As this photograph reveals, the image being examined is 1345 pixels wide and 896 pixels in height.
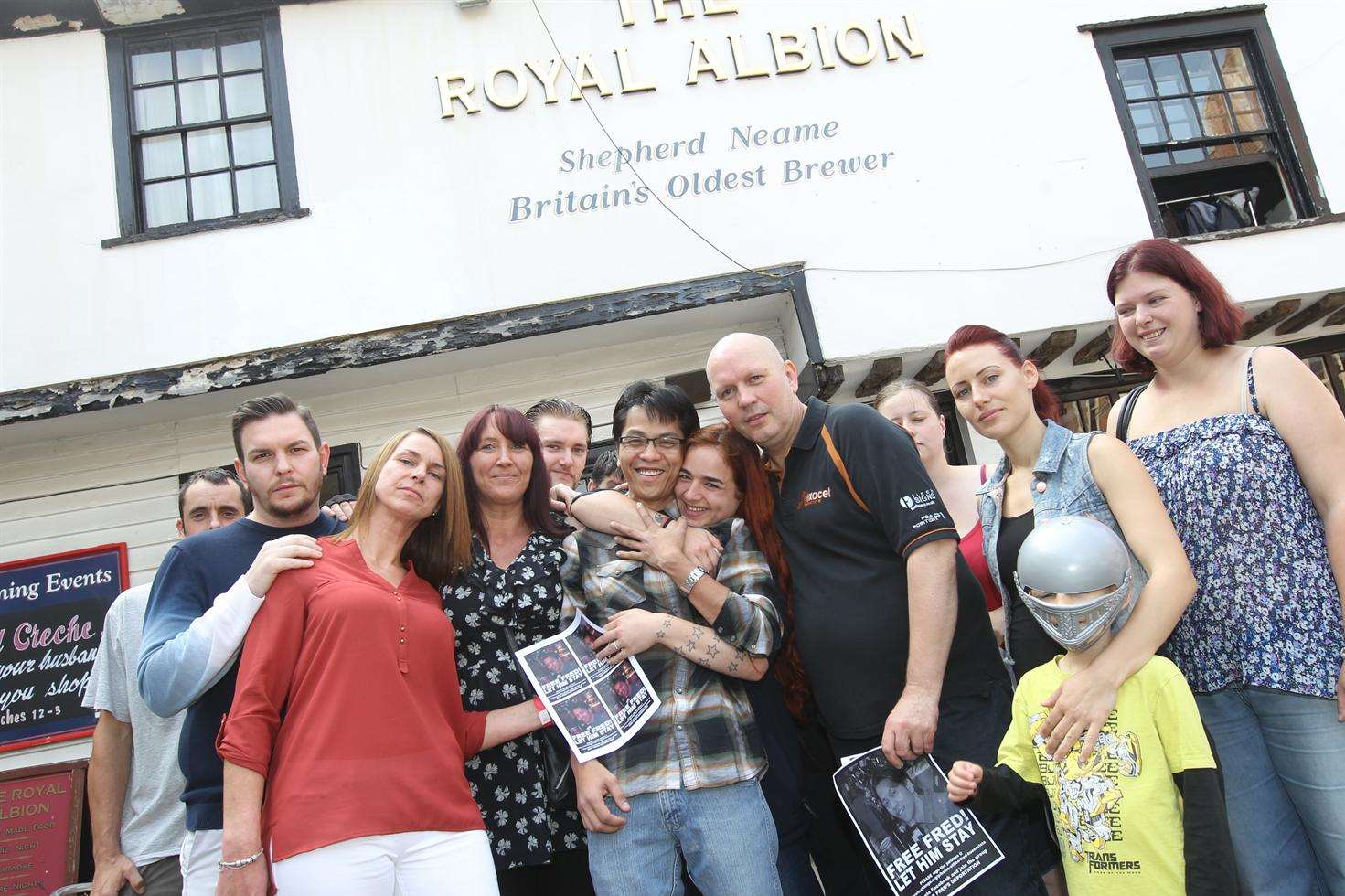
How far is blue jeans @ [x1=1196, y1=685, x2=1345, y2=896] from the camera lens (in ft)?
7.13

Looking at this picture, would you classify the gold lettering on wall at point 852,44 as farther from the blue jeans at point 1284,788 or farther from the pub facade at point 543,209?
the blue jeans at point 1284,788

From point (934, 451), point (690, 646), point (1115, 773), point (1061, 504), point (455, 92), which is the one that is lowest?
point (1115, 773)

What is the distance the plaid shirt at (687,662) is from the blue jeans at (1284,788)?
4.10 ft

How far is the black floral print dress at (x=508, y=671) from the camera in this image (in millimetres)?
2705

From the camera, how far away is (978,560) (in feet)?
10.8

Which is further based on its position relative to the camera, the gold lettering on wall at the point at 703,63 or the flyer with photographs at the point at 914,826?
the gold lettering on wall at the point at 703,63

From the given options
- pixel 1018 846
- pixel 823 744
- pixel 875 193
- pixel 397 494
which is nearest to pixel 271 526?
pixel 397 494

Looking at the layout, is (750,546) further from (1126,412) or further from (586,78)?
(586,78)

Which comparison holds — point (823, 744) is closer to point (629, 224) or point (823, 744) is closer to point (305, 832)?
point (305, 832)

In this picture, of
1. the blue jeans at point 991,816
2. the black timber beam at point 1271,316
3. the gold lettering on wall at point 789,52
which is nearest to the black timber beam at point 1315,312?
the black timber beam at point 1271,316

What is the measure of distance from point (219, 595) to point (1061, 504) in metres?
2.48

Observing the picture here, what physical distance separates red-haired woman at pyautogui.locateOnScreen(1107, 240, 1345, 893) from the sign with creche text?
7.00 metres

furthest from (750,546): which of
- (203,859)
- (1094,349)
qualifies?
(1094,349)

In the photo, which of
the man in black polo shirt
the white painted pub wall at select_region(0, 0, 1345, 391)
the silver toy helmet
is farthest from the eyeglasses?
the white painted pub wall at select_region(0, 0, 1345, 391)
